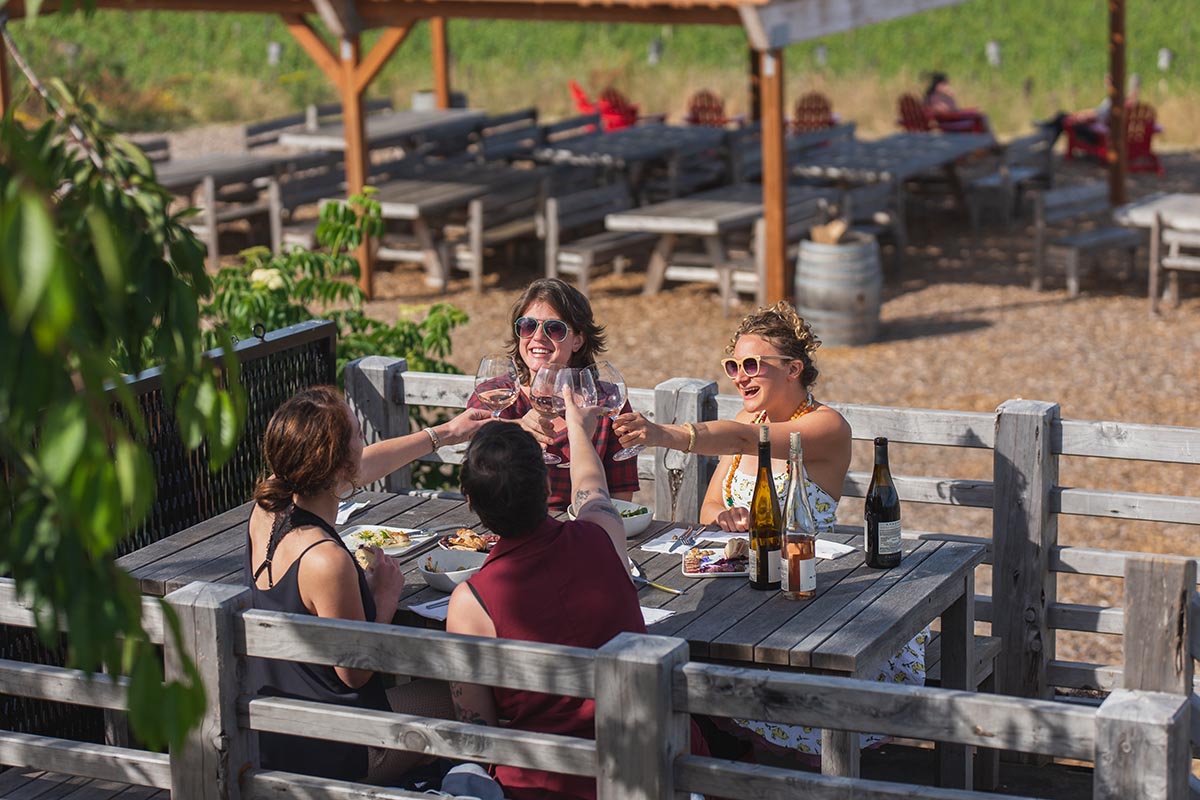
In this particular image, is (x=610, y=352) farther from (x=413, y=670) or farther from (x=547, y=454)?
(x=413, y=670)

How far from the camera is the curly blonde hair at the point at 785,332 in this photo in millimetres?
4547

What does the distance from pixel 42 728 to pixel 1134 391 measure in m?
7.81

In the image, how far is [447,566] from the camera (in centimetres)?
417

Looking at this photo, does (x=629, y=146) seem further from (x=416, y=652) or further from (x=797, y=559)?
(x=416, y=652)

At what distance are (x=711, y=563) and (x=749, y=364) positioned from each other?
642mm

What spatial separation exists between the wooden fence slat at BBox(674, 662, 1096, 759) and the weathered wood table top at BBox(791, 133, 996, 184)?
37.9 ft

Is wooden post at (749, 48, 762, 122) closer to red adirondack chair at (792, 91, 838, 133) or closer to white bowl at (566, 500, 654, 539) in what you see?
red adirondack chair at (792, 91, 838, 133)

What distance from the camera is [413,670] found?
3.19 metres

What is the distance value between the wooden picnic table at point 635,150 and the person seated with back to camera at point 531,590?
36.7 feet

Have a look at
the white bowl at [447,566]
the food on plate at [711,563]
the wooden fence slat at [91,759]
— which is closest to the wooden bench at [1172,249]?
the food on plate at [711,563]

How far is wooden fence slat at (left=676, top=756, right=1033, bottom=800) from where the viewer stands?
283cm

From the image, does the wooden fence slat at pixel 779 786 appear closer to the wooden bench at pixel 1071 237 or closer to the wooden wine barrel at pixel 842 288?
the wooden wine barrel at pixel 842 288

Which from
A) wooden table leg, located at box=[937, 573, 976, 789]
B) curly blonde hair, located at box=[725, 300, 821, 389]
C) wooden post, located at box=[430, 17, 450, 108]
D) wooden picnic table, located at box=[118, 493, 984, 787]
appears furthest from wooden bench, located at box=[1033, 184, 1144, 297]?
wooden picnic table, located at box=[118, 493, 984, 787]

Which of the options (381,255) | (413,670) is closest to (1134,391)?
(381,255)
